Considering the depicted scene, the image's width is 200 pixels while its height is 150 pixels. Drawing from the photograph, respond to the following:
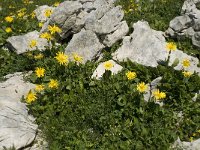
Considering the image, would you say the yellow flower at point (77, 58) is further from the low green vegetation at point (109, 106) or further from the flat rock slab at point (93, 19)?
the flat rock slab at point (93, 19)

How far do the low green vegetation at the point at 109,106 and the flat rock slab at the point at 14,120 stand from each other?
9.4 inches

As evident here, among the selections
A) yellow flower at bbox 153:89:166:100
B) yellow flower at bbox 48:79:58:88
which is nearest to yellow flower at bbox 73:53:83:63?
yellow flower at bbox 48:79:58:88

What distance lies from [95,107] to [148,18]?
402 centimetres

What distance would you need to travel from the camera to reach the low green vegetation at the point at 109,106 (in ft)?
24.7

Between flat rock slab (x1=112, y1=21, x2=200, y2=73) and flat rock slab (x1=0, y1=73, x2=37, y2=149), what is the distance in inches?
110

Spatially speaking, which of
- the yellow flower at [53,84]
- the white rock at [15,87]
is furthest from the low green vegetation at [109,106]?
the white rock at [15,87]

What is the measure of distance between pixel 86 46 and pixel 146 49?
167 cm

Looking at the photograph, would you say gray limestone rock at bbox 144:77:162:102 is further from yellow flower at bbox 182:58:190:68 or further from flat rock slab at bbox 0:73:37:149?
flat rock slab at bbox 0:73:37:149

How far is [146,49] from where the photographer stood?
9.48 metres

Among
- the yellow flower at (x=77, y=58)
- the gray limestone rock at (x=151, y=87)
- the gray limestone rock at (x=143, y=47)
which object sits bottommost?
the gray limestone rock at (x=151, y=87)

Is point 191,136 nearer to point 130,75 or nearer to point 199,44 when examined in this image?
point 130,75

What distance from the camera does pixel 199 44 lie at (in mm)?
9570

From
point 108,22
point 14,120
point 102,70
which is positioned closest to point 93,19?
point 108,22

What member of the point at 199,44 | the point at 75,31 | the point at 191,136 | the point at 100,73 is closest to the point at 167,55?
the point at 199,44
